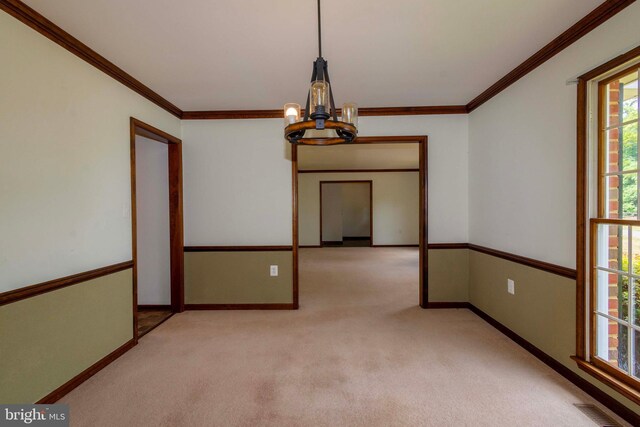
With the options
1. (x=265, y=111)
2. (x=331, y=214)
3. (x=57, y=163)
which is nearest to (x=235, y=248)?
(x=265, y=111)

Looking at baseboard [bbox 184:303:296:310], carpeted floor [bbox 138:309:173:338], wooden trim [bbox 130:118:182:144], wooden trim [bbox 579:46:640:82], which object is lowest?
carpeted floor [bbox 138:309:173:338]

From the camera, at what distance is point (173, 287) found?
357 centimetres

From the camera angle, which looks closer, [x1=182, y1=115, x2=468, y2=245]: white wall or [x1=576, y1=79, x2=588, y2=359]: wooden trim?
[x1=576, y1=79, x2=588, y2=359]: wooden trim

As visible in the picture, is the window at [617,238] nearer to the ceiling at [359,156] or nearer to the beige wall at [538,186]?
the beige wall at [538,186]

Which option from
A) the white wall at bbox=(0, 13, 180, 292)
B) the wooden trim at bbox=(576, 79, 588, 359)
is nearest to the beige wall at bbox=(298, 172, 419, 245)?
the white wall at bbox=(0, 13, 180, 292)

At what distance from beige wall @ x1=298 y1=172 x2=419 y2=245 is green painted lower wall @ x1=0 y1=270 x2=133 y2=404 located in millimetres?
6700

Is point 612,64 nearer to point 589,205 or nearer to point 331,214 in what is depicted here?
point 589,205

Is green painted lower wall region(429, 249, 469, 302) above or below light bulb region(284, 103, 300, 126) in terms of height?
below

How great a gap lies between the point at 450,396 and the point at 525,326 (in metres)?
1.11

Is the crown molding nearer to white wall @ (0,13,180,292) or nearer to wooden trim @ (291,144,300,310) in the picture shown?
white wall @ (0,13,180,292)

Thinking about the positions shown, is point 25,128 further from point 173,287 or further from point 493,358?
point 493,358

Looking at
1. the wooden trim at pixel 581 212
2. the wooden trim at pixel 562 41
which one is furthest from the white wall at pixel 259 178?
the wooden trim at pixel 581 212

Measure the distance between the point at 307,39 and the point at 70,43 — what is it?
Answer: 1.56 metres

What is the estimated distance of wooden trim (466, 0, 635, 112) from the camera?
1742 millimetres
